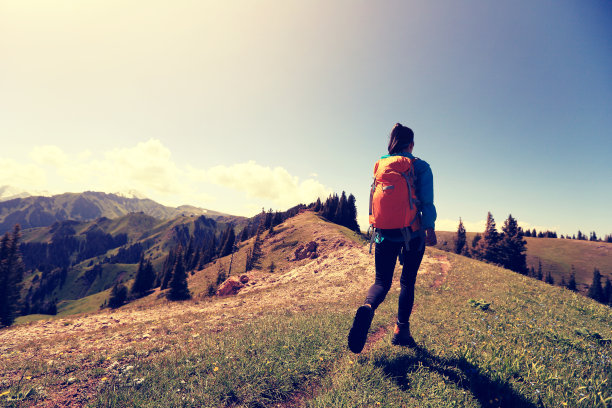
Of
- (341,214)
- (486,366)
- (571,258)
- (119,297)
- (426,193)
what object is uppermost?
(341,214)

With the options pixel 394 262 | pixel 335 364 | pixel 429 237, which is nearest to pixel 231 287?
pixel 335 364

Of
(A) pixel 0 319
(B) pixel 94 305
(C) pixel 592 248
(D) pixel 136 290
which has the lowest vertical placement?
(B) pixel 94 305

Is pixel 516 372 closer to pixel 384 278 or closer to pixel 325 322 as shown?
pixel 384 278

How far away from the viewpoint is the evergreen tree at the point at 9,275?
44.0 meters

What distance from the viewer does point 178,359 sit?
511 cm

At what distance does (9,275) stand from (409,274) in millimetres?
71322

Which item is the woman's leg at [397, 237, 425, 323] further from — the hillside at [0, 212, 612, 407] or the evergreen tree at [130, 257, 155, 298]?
the evergreen tree at [130, 257, 155, 298]

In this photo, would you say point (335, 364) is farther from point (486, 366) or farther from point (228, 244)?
point (228, 244)

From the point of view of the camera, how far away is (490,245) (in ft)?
192

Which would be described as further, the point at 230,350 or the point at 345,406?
the point at 230,350

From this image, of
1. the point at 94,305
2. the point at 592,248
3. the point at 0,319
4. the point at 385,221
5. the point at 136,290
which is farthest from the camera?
the point at 592,248

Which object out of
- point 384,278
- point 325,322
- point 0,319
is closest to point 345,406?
point 384,278

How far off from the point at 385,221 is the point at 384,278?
1219 millimetres

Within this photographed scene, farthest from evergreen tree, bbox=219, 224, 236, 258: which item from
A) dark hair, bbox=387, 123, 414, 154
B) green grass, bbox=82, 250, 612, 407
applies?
dark hair, bbox=387, 123, 414, 154
